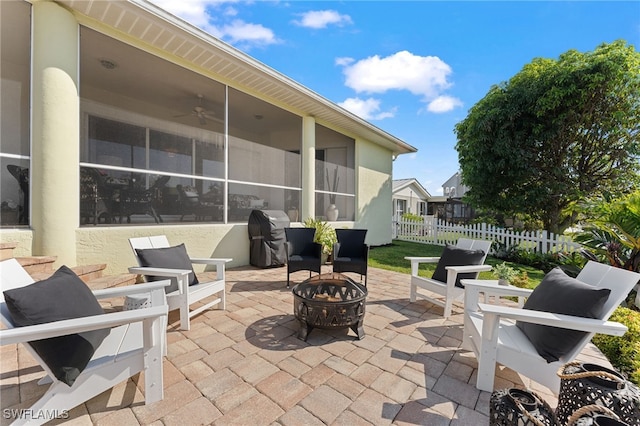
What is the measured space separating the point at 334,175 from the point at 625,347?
6.60 metres

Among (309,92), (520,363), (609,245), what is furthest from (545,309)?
(309,92)

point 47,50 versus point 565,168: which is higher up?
point 47,50

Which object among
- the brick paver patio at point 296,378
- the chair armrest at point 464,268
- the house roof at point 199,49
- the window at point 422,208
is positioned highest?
the house roof at point 199,49

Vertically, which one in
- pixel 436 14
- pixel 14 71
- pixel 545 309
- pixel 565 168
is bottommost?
pixel 545 309

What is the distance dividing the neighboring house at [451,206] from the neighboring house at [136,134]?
1841cm

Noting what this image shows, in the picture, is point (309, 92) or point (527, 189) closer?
point (309, 92)

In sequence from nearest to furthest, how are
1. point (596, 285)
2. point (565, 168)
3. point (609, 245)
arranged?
1. point (596, 285)
2. point (609, 245)
3. point (565, 168)

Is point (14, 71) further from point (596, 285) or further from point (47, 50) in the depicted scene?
point (596, 285)

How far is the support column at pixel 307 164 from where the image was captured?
6.94 m

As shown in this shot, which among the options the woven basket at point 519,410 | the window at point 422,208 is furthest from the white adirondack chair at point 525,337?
the window at point 422,208

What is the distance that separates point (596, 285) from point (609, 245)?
8.89ft

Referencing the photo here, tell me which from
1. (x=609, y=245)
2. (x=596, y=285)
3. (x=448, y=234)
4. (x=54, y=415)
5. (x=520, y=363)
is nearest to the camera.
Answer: (x=54, y=415)

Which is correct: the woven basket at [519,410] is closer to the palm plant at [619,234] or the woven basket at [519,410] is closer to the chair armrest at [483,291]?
the chair armrest at [483,291]

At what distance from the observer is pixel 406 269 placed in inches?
234
